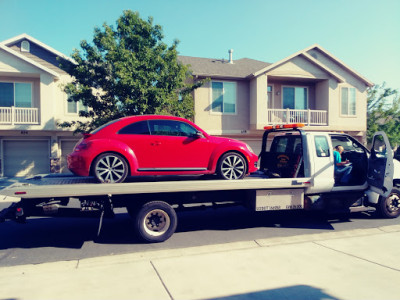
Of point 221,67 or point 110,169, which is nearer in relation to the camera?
point 110,169

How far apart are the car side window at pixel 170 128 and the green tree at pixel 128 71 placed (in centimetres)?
678

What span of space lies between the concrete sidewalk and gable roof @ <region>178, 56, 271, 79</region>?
13235 mm

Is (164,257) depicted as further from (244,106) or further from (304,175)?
(244,106)

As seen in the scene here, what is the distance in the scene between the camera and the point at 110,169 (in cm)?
546

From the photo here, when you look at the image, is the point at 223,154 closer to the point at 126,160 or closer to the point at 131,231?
the point at 126,160

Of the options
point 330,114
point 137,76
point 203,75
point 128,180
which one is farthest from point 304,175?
point 330,114

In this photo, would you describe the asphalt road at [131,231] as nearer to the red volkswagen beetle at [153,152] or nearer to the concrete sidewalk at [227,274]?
the concrete sidewalk at [227,274]

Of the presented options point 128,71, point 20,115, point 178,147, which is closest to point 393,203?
point 178,147

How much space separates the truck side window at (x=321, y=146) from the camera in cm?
656

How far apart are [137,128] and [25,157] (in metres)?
14.5

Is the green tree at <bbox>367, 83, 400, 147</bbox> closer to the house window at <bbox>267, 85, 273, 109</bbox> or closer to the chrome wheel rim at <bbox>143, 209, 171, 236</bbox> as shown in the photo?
the house window at <bbox>267, 85, 273, 109</bbox>

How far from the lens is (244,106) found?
18.1 meters

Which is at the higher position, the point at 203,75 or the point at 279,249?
the point at 203,75

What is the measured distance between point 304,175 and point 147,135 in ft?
11.2
